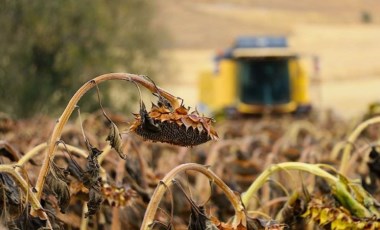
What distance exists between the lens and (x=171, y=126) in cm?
236

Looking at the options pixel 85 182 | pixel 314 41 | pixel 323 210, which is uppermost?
pixel 85 182

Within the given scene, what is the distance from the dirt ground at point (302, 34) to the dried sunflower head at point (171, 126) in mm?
45633

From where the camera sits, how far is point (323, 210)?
2.96 metres

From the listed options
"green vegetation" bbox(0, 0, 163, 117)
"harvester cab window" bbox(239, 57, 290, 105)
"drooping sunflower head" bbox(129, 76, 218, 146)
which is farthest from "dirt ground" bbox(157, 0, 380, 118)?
"drooping sunflower head" bbox(129, 76, 218, 146)

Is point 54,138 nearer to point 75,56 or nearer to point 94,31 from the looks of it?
point 75,56

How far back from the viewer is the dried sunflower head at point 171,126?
2.35m

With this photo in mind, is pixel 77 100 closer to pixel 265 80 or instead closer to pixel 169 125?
pixel 169 125

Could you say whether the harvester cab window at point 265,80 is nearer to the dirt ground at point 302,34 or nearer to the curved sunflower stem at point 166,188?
the curved sunflower stem at point 166,188

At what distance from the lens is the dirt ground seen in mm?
60688

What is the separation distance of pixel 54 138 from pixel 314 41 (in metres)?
79.8

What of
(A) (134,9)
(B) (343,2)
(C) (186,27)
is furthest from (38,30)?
(B) (343,2)

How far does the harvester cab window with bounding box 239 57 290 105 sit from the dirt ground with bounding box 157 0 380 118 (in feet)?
84.4

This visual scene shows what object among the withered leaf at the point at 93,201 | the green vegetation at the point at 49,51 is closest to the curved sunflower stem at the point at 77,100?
the withered leaf at the point at 93,201

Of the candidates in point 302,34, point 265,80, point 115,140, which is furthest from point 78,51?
point 302,34
